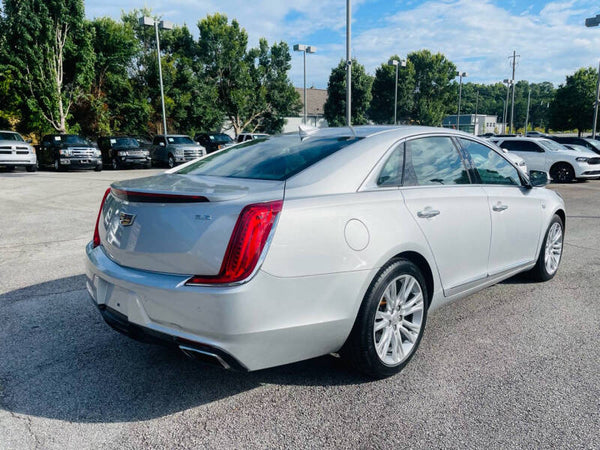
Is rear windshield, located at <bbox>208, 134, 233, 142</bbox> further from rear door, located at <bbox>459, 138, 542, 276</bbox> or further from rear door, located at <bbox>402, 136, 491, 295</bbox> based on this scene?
rear door, located at <bbox>402, 136, 491, 295</bbox>

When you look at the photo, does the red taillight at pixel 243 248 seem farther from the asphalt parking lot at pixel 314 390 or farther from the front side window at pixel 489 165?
the front side window at pixel 489 165

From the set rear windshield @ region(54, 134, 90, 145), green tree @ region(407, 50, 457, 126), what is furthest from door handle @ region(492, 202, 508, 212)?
green tree @ region(407, 50, 457, 126)

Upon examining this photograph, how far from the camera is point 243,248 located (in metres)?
2.39

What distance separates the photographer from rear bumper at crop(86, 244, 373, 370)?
238 centimetres

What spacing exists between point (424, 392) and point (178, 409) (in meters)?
1.44

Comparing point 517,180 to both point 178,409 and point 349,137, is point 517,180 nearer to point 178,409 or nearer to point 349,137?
point 349,137

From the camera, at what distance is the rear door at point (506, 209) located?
3.94 metres

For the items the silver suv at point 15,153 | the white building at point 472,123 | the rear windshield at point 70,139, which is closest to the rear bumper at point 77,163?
the silver suv at point 15,153

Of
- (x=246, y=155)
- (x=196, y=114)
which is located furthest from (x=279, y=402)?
(x=196, y=114)

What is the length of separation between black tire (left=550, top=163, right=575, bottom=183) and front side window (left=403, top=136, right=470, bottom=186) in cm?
1556

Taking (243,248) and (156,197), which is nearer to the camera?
(243,248)

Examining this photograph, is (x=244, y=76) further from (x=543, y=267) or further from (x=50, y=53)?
(x=543, y=267)

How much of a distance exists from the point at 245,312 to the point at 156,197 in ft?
2.75

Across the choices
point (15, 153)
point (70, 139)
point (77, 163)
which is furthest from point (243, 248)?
point (70, 139)
